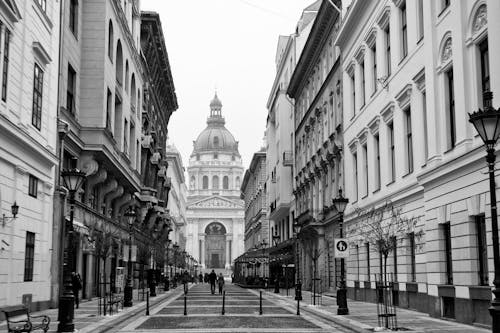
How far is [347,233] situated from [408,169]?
11.9 metres

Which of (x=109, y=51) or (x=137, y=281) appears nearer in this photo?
(x=109, y=51)

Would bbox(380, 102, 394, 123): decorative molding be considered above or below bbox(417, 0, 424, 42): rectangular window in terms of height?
below

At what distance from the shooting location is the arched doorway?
598ft

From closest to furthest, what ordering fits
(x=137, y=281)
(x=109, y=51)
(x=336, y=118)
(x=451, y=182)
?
(x=451, y=182)
(x=109, y=51)
(x=336, y=118)
(x=137, y=281)

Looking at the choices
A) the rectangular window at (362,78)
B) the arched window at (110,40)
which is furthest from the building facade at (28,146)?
the rectangular window at (362,78)

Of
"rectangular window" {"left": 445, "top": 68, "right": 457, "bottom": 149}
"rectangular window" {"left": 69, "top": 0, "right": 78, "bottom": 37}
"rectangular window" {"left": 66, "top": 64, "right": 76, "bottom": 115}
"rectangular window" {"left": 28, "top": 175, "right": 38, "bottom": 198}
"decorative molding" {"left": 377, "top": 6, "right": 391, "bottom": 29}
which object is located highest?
"rectangular window" {"left": 69, "top": 0, "right": 78, "bottom": 37}

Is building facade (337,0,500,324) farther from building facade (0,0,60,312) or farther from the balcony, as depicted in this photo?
the balcony

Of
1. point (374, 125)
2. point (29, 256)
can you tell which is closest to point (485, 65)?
point (374, 125)

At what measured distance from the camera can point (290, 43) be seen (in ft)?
212

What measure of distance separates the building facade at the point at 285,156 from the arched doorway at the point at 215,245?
105 metres

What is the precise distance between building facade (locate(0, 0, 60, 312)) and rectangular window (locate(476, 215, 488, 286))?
13.0 m

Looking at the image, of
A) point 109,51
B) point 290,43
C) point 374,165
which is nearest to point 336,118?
point 374,165

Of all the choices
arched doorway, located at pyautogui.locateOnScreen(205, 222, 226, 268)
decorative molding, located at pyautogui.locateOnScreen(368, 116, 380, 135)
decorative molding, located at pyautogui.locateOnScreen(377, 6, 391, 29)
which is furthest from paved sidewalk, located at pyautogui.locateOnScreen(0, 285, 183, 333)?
arched doorway, located at pyautogui.locateOnScreen(205, 222, 226, 268)

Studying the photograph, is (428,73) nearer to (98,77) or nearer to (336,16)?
(98,77)
